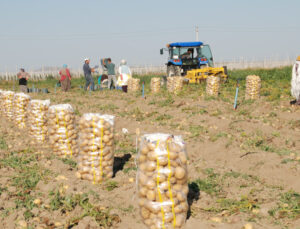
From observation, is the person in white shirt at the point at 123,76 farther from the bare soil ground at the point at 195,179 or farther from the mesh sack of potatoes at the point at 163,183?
the mesh sack of potatoes at the point at 163,183

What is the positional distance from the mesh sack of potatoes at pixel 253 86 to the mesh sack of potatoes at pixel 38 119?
Answer: 25.0 ft

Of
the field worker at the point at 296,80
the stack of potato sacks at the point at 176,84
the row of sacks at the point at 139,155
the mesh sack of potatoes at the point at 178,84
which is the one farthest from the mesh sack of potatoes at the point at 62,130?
the mesh sack of potatoes at the point at 178,84

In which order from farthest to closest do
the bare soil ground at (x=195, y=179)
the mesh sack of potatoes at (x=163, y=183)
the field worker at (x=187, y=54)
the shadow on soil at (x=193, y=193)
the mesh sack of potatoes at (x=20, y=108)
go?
the field worker at (x=187, y=54) → the mesh sack of potatoes at (x=20, y=108) → the shadow on soil at (x=193, y=193) → the bare soil ground at (x=195, y=179) → the mesh sack of potatoes at (x=163, y=183)

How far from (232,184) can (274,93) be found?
886 cm

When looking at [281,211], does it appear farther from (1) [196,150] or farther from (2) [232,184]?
(1) [196,150]

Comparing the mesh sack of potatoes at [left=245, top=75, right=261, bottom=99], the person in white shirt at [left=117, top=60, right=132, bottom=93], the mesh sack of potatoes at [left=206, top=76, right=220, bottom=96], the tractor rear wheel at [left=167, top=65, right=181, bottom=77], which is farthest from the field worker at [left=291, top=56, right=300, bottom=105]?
the person in white shirt at [left=117, top=60, right=132, bottom=93]

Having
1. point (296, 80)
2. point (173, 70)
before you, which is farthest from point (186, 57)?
point (296, 80)

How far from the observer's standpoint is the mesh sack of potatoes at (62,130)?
6.04m

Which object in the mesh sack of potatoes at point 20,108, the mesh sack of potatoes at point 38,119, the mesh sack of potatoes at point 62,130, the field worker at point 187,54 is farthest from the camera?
the field worker at point 187,54

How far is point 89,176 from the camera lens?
195 inches

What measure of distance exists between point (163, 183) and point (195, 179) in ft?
5.75

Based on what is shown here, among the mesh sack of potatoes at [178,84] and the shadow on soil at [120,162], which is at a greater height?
the mesh sack of potatoes at [178,84]

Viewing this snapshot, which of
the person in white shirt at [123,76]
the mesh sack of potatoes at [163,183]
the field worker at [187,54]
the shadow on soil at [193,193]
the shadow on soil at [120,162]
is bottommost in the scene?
the shadow on soil at [193,193]

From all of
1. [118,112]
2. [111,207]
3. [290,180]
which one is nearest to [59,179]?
[111,207]
